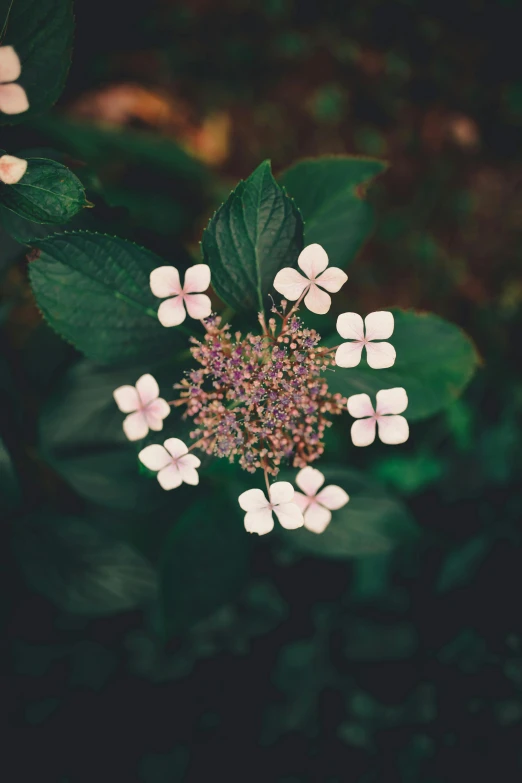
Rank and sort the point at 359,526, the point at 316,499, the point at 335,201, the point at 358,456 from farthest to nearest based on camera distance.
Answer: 1. the point at 358,456
2. the point at 359,526
3. the point at 335,201
4. the point at 316,499

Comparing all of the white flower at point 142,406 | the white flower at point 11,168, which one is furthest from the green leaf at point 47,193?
the white flower at point 142,406

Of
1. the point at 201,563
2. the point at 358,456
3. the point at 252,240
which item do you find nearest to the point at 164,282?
the point at 252,240

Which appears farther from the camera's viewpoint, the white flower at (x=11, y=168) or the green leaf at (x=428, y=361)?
the green leaf at (x=428, y=361)

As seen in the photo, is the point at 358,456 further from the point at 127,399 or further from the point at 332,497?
the point at 127,399

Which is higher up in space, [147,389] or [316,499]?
[147,389]

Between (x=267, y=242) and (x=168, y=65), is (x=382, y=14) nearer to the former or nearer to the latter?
(x=168, y=65)

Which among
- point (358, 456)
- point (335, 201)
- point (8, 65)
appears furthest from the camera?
point (358, 456)

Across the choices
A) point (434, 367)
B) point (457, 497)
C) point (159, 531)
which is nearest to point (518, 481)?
point (457, 497)

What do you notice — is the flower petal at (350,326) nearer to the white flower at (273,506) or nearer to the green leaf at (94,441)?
the white flower at (273,506)
